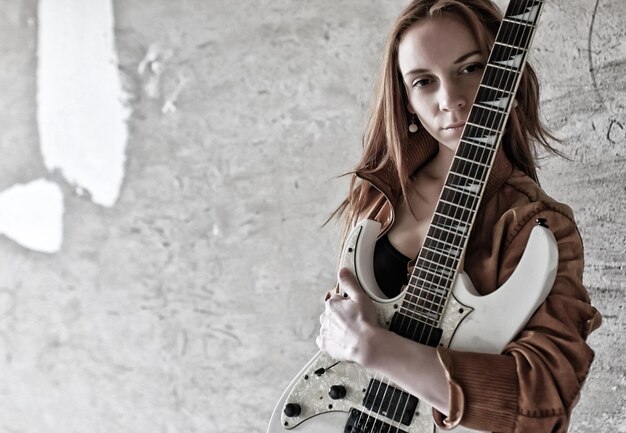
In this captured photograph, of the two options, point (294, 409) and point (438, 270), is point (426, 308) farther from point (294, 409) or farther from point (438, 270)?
point (294, 409)

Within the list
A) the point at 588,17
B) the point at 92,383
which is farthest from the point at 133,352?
the point at 588,17

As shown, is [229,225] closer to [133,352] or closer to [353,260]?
[133,352]

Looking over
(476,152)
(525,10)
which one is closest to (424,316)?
(476,152)

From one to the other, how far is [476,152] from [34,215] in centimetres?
157

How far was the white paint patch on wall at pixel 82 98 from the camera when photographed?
2076mm

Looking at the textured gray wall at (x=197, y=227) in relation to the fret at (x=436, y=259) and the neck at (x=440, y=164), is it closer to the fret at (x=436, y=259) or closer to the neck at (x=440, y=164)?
the neck at (x=440, y=164)

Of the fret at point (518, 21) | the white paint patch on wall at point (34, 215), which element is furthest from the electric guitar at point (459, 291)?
the white paint patch on wall at point (34, 215)

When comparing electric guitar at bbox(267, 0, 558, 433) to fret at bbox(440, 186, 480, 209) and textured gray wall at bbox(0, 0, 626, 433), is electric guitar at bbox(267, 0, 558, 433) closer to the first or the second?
fret at bbox(440, 186, 480, 209)

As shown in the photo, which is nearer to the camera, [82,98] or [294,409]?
[294,409]

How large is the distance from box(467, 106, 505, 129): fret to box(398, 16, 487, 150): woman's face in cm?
5

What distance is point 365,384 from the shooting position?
1071mm

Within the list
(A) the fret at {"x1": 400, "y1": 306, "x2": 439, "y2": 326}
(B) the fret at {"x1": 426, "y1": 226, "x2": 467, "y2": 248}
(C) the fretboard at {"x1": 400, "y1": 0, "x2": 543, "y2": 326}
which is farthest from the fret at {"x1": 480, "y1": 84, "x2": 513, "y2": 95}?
(A) the fret at {"x1": 400, "y1": 306, "x2": 439, "y2": 326}

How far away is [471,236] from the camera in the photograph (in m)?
1.07

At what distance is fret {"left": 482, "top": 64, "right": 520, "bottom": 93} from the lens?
1.01 metres
